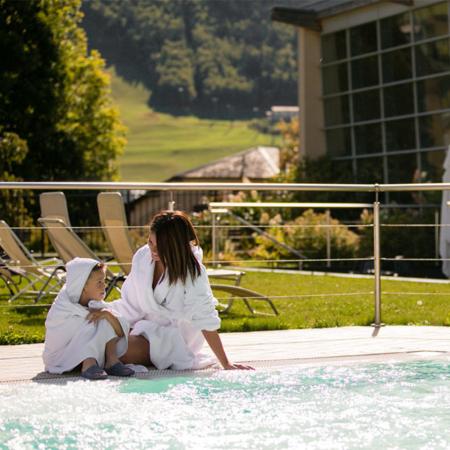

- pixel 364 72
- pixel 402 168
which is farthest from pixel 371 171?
pixel 364 72

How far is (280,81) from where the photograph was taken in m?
130

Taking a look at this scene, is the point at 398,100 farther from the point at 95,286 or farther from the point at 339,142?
the point at 95,286

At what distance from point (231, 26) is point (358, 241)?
412 ft

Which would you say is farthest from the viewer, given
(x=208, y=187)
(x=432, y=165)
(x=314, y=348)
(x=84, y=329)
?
(x=432, y=165)

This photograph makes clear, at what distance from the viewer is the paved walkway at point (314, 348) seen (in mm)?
6309

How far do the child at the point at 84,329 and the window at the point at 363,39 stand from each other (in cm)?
1825

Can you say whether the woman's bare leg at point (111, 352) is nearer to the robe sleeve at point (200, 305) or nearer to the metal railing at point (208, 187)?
the robe sleeve at point (200, 305)

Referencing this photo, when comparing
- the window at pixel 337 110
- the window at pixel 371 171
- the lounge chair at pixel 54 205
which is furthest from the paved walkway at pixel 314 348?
the window at pixel 337 110

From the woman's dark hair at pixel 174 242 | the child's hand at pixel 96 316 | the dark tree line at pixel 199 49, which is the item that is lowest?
the child's hand at pixel 96 316

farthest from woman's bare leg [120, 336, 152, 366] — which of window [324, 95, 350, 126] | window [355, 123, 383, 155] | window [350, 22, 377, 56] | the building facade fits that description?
window [324, 95, 350, 126]

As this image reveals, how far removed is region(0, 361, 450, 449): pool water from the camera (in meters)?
4.48

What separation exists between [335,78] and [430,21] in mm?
3231

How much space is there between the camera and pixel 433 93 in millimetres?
21844

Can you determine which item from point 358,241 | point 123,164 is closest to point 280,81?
point 123,164
